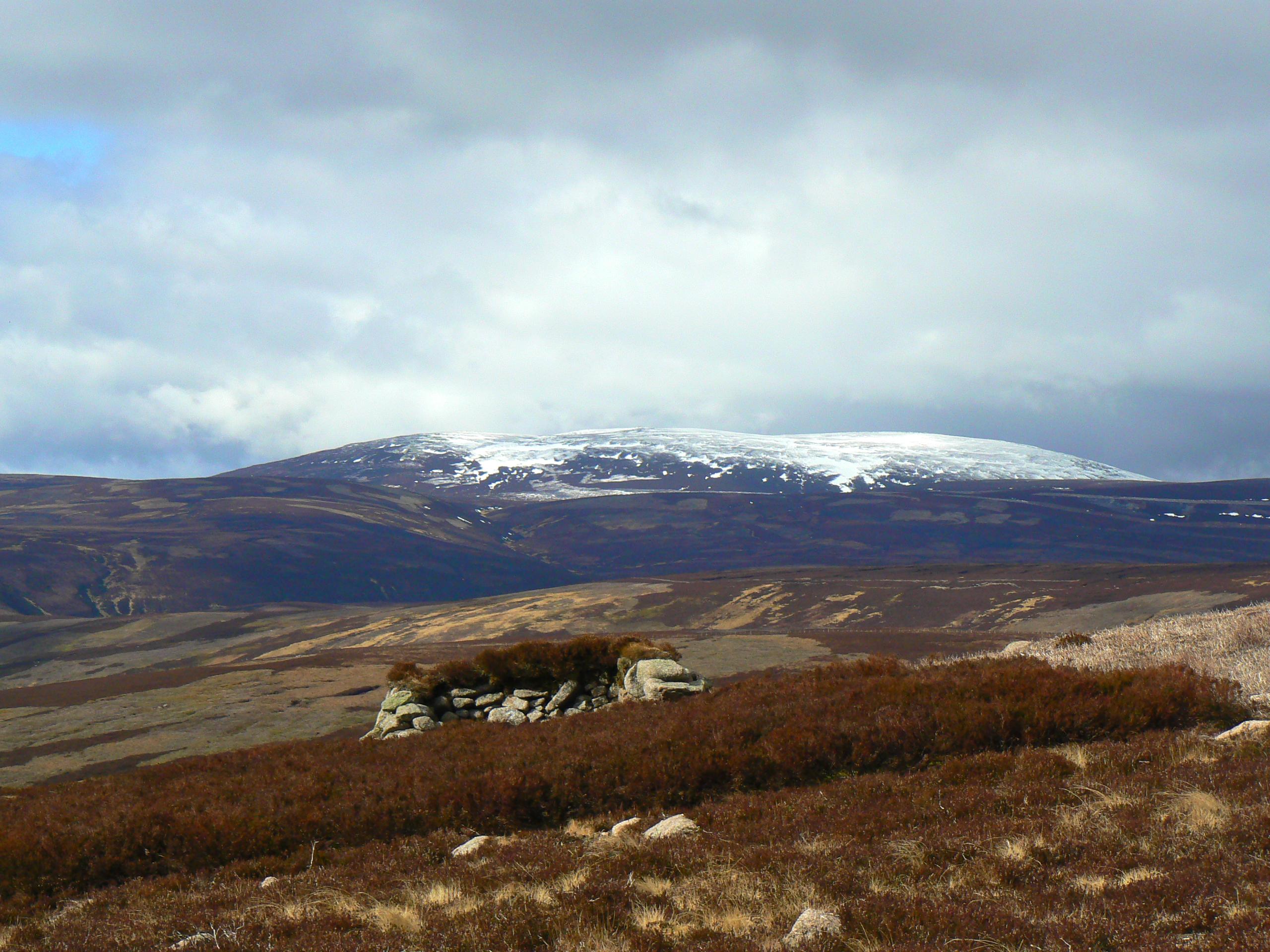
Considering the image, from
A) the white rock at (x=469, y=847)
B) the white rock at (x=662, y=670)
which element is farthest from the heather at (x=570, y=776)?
the white rock at (x=662, y=670)

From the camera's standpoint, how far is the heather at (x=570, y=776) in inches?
446

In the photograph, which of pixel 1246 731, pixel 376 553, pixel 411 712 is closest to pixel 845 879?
pixel 1246 731

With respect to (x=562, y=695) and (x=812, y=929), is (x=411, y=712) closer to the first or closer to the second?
(x=562, y=695)

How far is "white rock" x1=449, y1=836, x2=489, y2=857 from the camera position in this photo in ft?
33.7

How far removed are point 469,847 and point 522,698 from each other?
36.8 ft

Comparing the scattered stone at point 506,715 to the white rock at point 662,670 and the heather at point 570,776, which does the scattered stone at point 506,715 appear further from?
the heather at point 570,776

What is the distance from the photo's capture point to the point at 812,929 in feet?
19.5

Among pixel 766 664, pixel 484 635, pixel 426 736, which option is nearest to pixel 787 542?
pixel 484 635

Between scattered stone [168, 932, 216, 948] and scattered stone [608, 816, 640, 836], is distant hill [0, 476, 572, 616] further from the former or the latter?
scattered stone [168, 932, 216, 948]

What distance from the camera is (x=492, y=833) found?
37.7 ft

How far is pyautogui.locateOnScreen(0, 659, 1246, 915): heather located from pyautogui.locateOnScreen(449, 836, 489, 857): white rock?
31.3 inches

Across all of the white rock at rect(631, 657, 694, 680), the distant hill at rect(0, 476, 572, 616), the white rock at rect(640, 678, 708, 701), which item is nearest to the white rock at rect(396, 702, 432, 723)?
the white rock at rect(631, 657, 694, 680)

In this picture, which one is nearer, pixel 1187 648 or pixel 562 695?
pixel 1187 648

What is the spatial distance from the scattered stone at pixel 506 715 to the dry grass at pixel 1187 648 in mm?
11478
